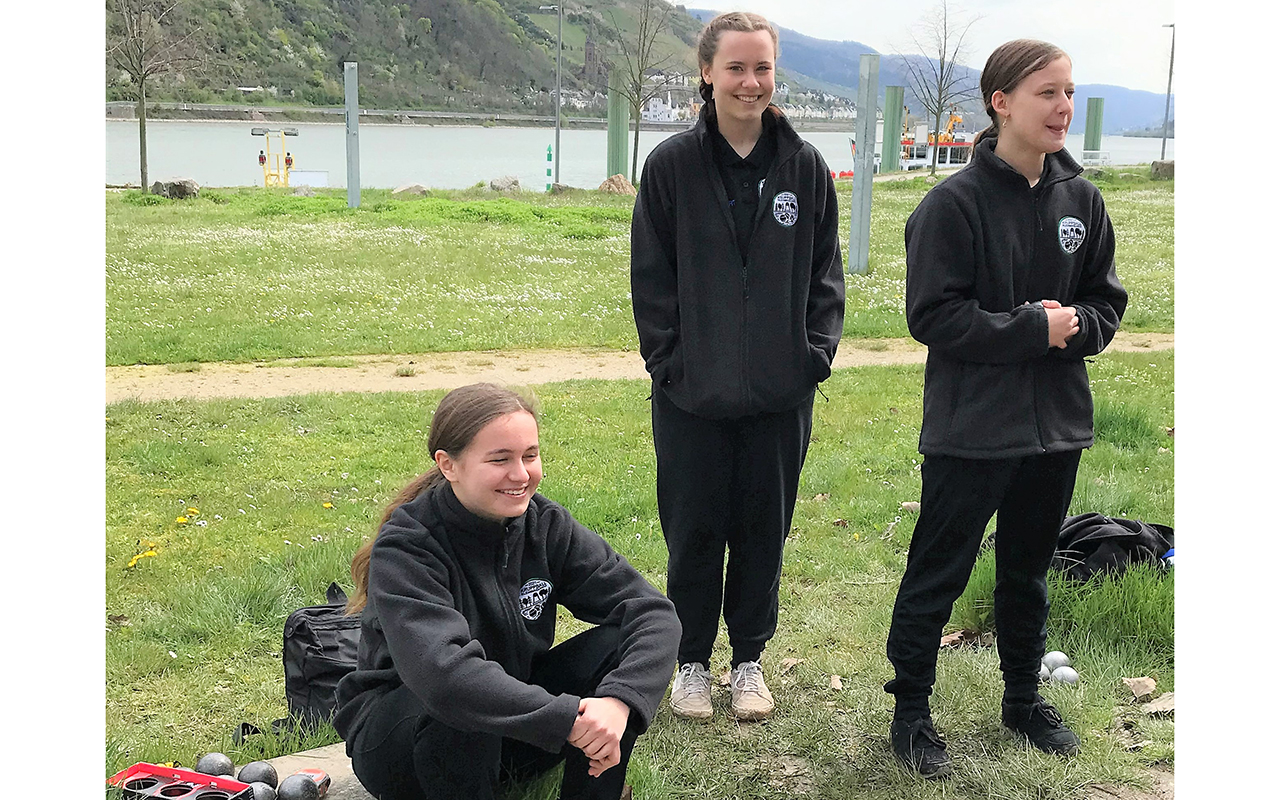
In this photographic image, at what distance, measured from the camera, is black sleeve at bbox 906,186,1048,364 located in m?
2.89

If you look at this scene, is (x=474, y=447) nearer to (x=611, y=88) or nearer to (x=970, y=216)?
(x=970, y=216)

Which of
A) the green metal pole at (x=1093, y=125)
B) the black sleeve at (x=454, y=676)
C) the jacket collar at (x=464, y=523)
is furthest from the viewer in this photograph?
the green metal pole at (x=1093, y=125)

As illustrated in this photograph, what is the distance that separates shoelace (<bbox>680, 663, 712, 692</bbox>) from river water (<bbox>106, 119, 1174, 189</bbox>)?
31115 mm

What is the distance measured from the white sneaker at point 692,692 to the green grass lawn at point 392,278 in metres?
7.45

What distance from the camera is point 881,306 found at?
12.9 metres

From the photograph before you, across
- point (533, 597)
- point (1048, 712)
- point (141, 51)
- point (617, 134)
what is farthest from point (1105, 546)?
point (141, 51)

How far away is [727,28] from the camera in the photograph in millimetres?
3135

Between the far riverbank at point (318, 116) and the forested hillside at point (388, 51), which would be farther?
the forested hillside at point (388, 51)

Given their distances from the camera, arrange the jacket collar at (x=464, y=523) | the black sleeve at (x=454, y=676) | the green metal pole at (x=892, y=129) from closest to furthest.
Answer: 1. the black sleeve at (x=454, y=676)
2. the jacket collar at (x=464, y=523)
3. the green metal pole at (x=892, y=129)

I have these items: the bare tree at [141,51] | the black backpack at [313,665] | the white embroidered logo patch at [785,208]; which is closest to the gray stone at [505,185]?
the bare tree at [141,51]

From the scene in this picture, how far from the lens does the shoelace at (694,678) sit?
11.5 feet

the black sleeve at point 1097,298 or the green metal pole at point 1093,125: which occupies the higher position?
the green metal pole at point 1093,125

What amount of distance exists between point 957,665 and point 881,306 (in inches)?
375

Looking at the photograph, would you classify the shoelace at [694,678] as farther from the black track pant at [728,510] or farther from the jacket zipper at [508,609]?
the jacket zipper at [508,609]
